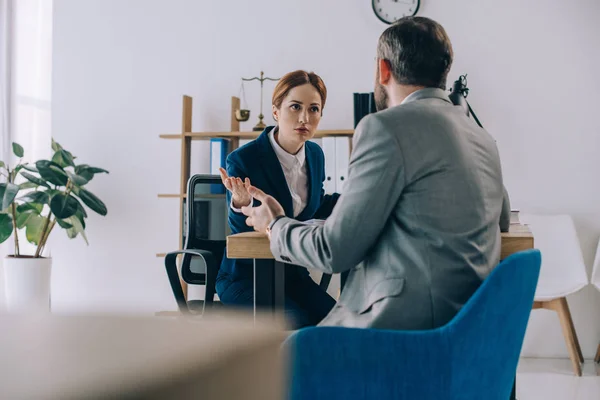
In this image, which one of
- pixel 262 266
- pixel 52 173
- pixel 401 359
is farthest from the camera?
pixel 52 173

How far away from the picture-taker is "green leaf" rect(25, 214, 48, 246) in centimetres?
451

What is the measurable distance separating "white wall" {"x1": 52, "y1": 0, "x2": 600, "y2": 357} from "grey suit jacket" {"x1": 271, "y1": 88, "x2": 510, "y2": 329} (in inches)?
121

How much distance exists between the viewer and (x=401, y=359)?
1.18 meters

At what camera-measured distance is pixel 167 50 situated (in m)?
4.68

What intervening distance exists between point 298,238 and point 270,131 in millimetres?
1198

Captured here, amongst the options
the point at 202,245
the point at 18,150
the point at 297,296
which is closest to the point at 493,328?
the point at 297,296

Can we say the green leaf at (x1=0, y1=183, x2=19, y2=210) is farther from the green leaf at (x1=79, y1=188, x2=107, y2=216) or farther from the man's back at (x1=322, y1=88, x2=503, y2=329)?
the man's back at (x1=322, y1=88, x2=503, y2=329)

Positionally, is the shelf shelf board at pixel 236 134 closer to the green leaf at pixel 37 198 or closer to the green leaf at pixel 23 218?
the green leaf at pixel 37 198

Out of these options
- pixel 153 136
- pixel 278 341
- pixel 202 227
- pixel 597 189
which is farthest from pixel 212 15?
pixel 278 341

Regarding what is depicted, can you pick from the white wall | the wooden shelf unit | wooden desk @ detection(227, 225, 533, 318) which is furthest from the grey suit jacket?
the white wall

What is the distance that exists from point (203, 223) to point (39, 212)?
1.63 m

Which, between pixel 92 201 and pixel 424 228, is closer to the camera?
pixel 424 228

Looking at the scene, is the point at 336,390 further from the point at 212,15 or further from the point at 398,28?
the point at 212,15

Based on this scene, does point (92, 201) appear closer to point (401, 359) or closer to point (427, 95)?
point (427, 95)
